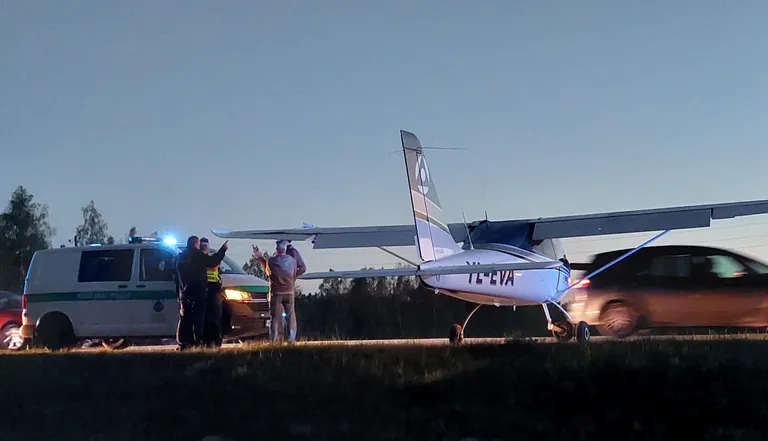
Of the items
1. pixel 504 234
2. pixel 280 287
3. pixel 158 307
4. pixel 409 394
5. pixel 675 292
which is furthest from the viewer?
pixel 675 292

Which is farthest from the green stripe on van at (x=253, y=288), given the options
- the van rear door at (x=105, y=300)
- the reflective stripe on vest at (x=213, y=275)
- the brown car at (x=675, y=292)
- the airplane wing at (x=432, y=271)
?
the brown car at (x=675, y=292)

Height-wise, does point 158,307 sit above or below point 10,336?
above

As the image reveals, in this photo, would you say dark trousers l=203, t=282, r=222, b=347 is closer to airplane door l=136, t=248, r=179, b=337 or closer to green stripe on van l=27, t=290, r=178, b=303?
airplane door l=136, t=248, r=179, b=337

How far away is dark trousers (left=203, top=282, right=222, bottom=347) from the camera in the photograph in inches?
528

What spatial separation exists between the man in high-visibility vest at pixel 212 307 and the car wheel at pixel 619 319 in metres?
7.54

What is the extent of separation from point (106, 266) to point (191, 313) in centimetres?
322

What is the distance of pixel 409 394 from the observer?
7.71 metres

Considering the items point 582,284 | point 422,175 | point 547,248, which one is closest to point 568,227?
point 547,248

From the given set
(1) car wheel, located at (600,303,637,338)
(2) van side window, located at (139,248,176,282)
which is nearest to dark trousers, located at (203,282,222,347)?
(2) van side window, located at (139,248,176,282)

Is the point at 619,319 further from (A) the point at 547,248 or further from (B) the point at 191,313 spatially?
(B) the point at 191,313

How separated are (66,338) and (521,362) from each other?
32.4 ft

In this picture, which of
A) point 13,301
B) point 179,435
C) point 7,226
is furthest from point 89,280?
point 7,226

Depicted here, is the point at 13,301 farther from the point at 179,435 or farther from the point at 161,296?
the point at 179,435

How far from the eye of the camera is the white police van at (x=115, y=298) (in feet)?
49.3
